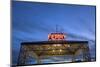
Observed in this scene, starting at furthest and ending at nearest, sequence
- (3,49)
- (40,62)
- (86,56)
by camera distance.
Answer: (86,56), (40,62), (3,49)

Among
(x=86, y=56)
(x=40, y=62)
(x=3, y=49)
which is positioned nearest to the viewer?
(x=3, y=49)

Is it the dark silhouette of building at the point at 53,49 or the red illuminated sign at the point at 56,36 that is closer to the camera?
the dark silhouette of building at the point at 53,49

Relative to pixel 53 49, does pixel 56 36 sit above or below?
above

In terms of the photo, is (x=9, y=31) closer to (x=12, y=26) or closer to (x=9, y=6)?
(x=12, y=26)

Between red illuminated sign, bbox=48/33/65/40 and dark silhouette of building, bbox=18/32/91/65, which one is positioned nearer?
dark silhouette of building, bbox=18/32/91/65

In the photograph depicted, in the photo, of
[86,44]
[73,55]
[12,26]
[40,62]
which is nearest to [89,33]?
[86,44]

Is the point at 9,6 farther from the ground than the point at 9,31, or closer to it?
farther from the ground

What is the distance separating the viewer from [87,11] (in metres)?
3.18

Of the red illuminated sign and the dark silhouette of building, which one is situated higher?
the red illuminated sign

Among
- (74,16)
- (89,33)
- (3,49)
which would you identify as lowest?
(3,49)

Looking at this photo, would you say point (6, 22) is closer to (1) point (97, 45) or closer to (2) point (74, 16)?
(2) point (74, 16)

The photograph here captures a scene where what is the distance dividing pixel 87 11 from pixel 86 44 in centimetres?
47

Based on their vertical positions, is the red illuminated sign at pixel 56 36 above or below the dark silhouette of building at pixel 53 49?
above

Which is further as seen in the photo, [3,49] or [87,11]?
[87,11]
